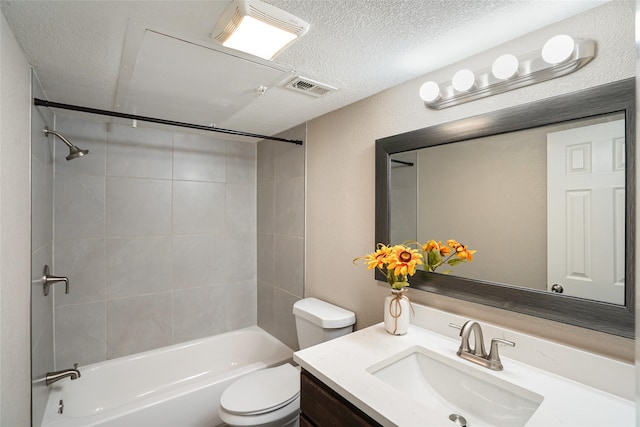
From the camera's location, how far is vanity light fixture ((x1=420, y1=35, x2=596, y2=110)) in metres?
0.99

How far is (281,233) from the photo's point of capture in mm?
2492

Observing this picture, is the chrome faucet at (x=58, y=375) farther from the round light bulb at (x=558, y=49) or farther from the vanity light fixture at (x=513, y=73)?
the round light bulb at (x=558, y=49)

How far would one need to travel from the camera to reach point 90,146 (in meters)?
2.10

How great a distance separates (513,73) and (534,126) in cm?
22

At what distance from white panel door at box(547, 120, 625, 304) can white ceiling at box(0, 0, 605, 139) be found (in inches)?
17.4

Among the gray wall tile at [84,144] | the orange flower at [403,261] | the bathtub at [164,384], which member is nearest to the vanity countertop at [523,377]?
the orange flower at [403,261]

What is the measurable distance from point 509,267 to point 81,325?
2653 mm

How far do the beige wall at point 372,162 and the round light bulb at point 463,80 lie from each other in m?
0.08

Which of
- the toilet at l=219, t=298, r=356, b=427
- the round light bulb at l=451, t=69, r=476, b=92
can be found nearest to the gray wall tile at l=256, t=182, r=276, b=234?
the toilet at l=219, t=298, r=356, b=427

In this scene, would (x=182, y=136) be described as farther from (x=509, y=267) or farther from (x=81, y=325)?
(x=509, y=267)

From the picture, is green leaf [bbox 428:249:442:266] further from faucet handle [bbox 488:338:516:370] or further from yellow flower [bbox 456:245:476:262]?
faucet handle [bbox 488:338:516:370]

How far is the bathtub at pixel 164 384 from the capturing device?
1639 millimetres

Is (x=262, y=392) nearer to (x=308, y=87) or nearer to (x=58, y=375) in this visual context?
(x=58, y=375)

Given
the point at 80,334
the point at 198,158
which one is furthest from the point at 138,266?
the point at 198,158
